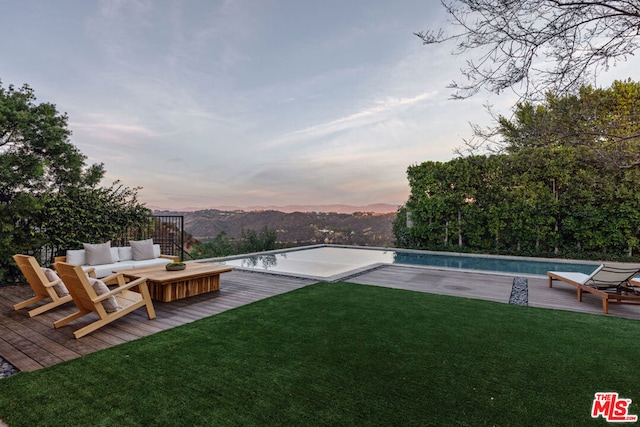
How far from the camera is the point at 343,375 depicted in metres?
2.72

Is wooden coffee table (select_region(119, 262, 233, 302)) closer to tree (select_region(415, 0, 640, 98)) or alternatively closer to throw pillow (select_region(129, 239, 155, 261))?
throw pillow (select_region(129, 239, 155, 261))

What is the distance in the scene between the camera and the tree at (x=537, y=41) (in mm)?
2619

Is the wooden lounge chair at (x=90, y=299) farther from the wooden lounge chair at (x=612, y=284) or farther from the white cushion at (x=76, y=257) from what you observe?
the wooden lounge chair at (x=612, y=284)

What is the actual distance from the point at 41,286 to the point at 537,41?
639 cm

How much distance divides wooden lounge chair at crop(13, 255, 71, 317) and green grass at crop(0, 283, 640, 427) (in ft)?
6.22

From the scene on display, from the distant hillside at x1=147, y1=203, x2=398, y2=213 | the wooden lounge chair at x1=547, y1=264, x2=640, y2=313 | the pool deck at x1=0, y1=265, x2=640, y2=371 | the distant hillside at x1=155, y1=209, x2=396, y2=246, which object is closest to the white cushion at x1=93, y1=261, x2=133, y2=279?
the pool deck at x1=0, y1=265, x2=640, y2=371

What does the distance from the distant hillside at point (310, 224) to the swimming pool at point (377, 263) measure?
191 centimetres

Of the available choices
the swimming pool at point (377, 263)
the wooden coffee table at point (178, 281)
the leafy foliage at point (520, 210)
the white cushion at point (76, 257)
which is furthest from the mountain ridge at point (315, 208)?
the wooden coffee table at point (178, 281)

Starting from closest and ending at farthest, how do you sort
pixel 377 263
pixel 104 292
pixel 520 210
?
pixel 104 292
pixel 377 263
pixel 520 210

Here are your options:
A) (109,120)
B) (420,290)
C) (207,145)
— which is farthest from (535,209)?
(109,120)

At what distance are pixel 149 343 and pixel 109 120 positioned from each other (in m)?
7.99

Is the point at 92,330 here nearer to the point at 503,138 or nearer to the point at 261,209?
the point at 503,138

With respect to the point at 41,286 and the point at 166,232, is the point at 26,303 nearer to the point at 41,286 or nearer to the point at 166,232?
the point at 41,286

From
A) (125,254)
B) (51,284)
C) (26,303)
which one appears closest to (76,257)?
(125,254)
